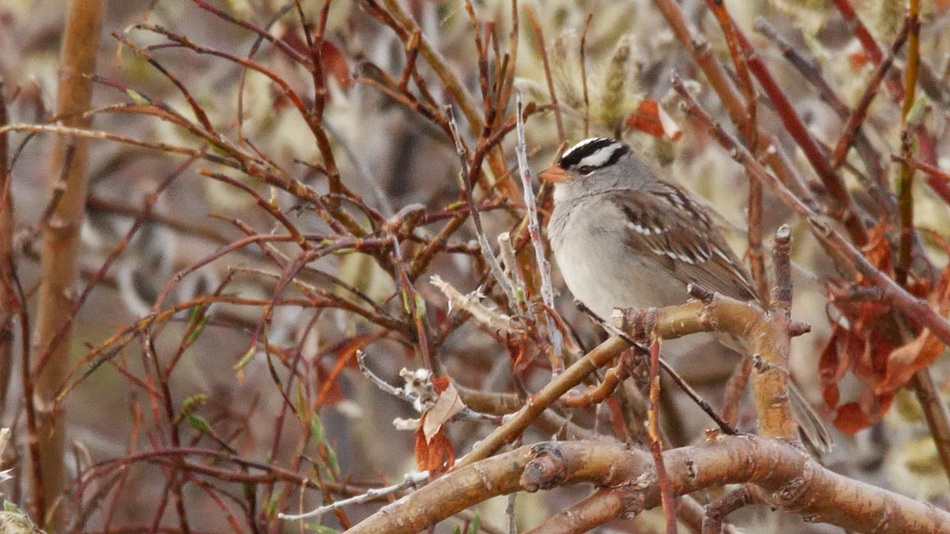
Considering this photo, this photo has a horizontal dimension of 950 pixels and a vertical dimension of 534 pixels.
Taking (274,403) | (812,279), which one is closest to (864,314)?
(812,279)

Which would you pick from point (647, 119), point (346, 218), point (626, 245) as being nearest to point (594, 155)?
point (626, 245)

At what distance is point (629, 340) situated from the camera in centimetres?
147

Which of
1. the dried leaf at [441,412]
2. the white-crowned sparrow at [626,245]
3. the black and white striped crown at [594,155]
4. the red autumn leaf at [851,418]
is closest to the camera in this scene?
the dried leaf at [441,412]

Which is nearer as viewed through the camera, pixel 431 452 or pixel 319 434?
pixel 431 452

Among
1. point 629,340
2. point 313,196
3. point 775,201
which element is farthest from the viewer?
point 775,201

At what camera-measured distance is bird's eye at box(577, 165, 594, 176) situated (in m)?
3.84

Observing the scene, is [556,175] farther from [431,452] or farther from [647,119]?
[431,452]

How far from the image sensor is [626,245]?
3.73 meters

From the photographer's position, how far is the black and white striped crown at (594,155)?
11.6 ft

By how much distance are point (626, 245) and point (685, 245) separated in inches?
7.7

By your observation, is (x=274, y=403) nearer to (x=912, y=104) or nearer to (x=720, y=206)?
(x=720, y=206)

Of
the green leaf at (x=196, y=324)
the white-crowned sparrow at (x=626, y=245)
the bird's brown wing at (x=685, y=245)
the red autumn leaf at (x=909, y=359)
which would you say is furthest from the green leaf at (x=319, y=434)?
the bird's brown wing at (x=685, y=245)

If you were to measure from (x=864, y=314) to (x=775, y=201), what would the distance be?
178 cm

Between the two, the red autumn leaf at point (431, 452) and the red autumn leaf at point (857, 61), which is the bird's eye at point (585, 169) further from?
the red autumn leaf at point (431, 452)
